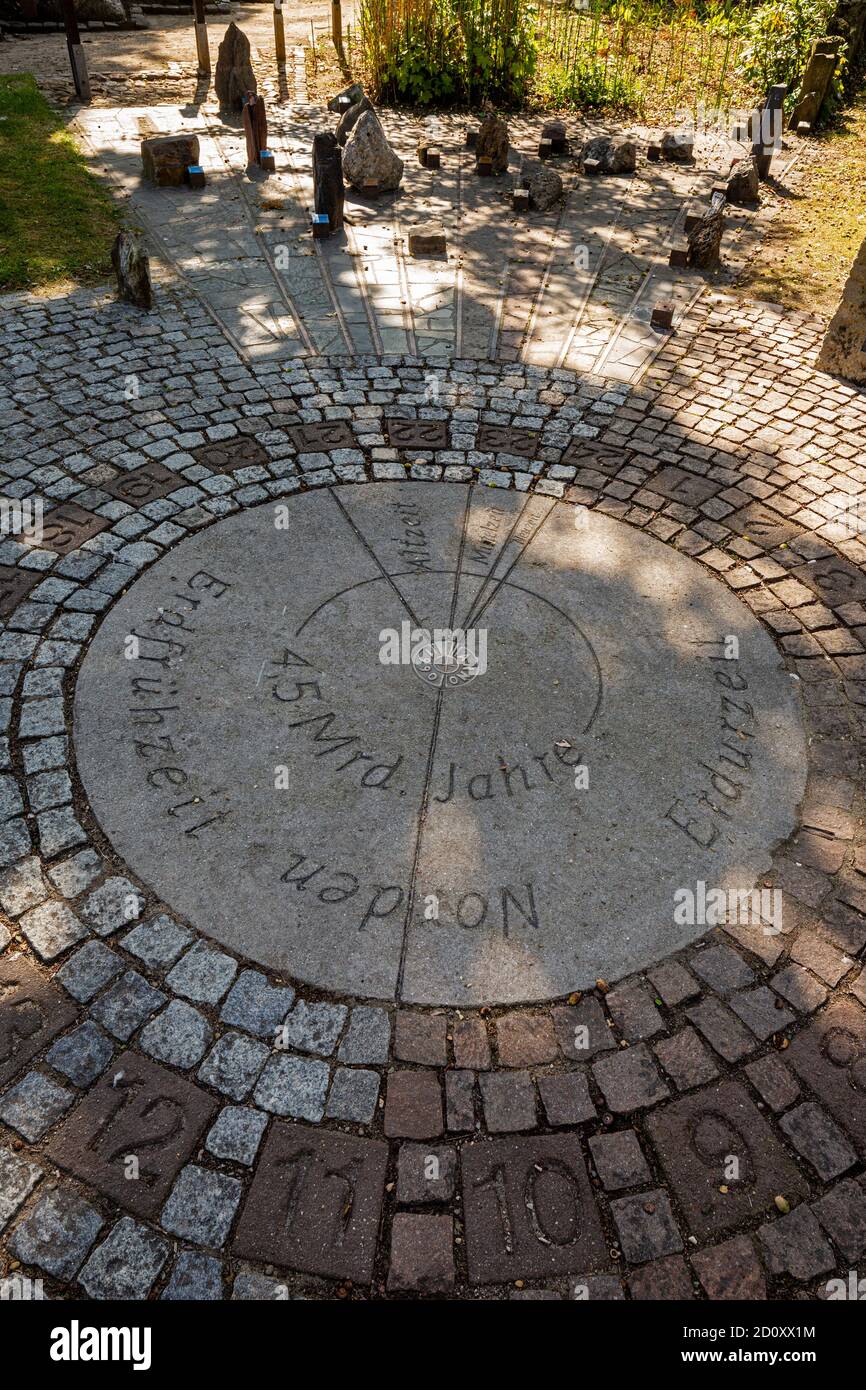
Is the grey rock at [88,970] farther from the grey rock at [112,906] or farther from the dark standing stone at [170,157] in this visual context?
the dark standing stone at [170,157]

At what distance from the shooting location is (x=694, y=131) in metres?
13.1

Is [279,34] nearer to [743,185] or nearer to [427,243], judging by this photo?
[427,243]

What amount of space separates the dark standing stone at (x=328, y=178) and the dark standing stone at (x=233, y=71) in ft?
14.3

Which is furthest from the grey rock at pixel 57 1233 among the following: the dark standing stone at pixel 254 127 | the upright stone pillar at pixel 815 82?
the upright stone pillar at pixel 815 82

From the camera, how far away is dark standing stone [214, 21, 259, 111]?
39.8 feet

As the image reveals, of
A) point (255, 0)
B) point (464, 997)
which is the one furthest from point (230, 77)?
point (464, 997)

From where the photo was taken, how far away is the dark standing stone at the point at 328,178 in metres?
9.07

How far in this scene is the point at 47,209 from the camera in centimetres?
964

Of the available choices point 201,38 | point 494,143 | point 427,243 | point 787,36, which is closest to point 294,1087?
point 427,243

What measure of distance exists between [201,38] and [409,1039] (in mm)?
15586

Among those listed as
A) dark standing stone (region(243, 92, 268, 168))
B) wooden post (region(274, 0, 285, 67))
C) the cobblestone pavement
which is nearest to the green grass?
dark standing stone (region(243, 92, 268, 168))

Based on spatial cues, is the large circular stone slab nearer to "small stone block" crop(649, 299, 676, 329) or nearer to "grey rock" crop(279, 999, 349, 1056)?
"grey rock" crop(279, 999, 349, 1056)

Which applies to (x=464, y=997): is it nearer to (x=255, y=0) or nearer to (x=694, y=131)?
(x=694, y=131)

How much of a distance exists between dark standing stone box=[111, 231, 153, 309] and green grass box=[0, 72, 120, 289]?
0.65 metres
